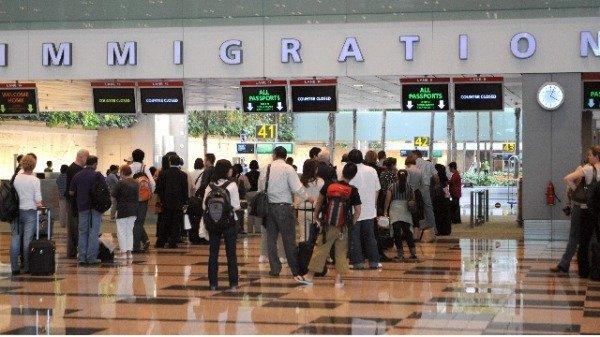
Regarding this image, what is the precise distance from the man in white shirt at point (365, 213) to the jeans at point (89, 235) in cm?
369

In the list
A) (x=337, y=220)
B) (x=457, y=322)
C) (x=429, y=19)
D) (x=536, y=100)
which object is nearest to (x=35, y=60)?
(x=429, y=19)

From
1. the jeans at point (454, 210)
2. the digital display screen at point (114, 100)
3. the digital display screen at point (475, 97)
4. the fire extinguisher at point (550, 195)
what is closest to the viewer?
the fire extinguisher at point (550, 195)

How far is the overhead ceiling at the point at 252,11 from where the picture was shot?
69.3 feet

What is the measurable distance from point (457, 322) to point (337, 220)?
11.0 feet

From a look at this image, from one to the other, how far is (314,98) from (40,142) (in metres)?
16.1

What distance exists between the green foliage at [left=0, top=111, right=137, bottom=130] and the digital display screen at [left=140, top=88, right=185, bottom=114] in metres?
13.8

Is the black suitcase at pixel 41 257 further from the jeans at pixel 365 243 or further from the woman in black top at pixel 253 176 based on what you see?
the woman in black top at pixel 253 176

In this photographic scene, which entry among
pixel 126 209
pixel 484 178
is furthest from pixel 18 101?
pixel 484 178

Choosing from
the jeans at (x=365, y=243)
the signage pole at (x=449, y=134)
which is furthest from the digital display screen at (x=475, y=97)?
the signage pole at (x=449, y=134)

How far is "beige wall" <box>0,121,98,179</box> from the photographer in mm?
34312

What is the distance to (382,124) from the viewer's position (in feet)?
123

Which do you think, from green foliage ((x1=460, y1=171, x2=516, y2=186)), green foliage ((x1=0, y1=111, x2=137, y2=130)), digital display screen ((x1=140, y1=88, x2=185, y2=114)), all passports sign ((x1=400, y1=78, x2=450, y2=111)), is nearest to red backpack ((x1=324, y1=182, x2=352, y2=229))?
all passports sign ((x1=400, y1=78, x2=450, y2=111))

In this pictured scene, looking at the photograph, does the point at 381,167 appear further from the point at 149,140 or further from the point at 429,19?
the point at 149,140

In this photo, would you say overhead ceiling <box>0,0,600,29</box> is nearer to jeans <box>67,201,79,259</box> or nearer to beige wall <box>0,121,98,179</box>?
jeans <box>67,201,79,259</box>
